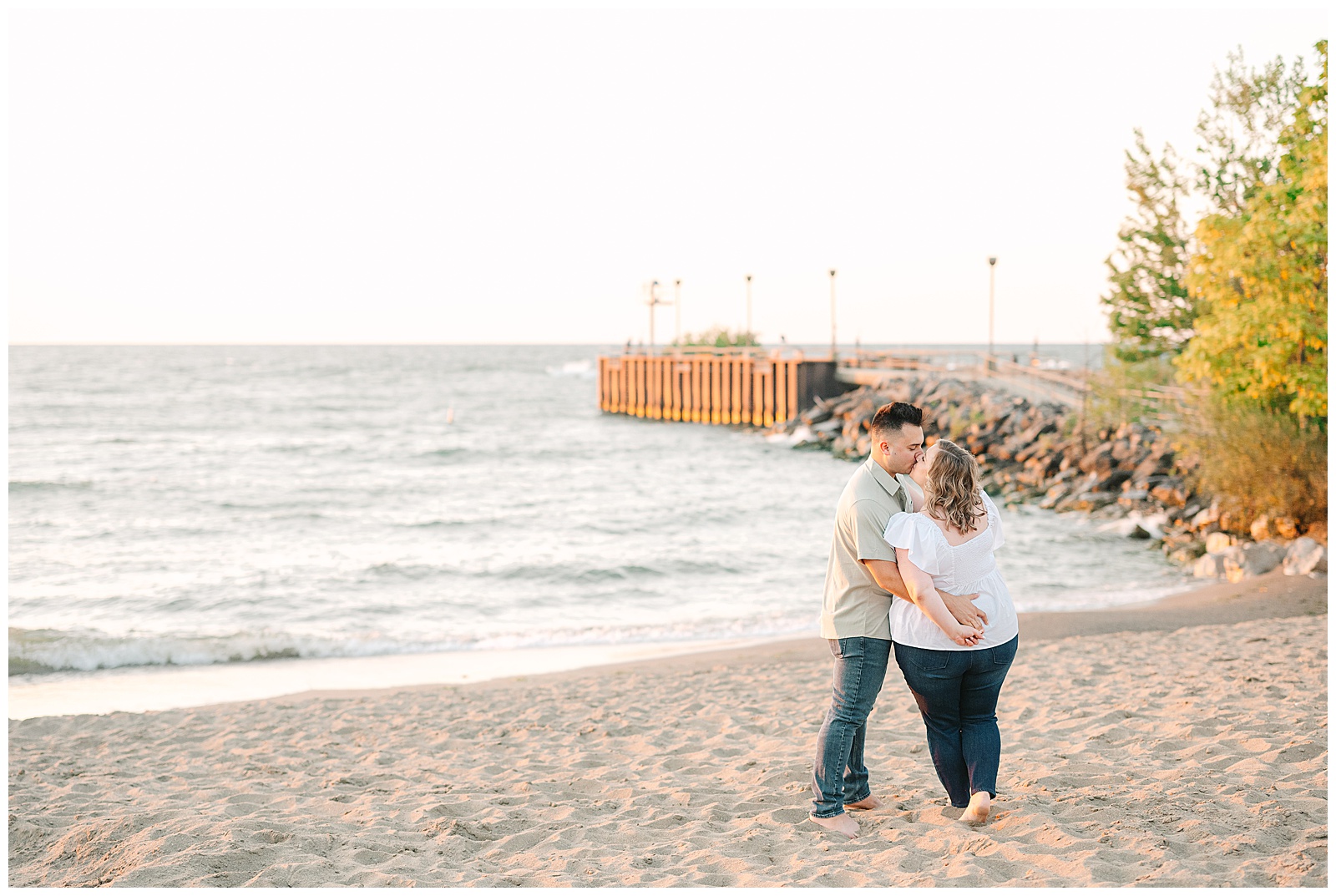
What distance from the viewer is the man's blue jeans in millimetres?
4148

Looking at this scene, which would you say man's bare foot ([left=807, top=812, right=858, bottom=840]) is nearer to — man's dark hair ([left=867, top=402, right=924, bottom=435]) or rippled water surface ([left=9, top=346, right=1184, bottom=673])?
man's dark hair ([left=867, top=402, right=924, bottom=435])

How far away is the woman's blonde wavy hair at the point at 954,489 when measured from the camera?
3883mm

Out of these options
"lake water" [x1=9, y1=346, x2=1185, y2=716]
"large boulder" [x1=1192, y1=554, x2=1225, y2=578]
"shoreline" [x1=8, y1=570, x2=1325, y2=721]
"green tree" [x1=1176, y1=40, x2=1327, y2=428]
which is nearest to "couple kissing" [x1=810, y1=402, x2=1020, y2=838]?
"shoreline" [x1=8, y1=570, x2=1325, y2=721]

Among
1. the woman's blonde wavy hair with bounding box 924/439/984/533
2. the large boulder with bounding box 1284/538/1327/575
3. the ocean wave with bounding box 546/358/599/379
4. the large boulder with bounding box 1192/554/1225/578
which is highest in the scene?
the ocean wave with bounding box 546/358/599/379

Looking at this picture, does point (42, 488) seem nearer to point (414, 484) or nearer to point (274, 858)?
point (414, 484)

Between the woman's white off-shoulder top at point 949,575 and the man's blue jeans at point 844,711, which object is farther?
the man's blue jeans at point 844,711

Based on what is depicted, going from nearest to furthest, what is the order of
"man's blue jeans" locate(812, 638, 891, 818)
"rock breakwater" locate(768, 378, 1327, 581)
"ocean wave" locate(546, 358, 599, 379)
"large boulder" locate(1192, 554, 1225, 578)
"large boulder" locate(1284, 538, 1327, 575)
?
"man's blue jeans" locate(812, 638, 891, 818)
"large boulder" locate(1284, 538, 1327, 575)
"large boulder" locate(1192, 554, 1225, 578)
"rock breakwater" locate(768, 378, 1327, 581)
"ocean wave" locate(546, 358, 599, 379)

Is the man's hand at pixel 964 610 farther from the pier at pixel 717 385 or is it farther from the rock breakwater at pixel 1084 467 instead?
the pier at pixel 717 385

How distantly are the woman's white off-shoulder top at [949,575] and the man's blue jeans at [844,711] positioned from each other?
17cm

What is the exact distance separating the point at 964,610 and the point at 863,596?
0.41 metres

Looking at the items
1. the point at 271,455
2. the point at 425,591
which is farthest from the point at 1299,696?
the point at 271,455

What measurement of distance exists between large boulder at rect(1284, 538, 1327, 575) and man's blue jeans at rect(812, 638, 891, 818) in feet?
32.9

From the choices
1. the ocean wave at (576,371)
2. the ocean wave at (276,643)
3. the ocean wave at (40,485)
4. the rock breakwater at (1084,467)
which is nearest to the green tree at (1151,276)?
the rock breakwater at (1084,467)

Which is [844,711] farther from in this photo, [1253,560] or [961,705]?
[1253,560]
